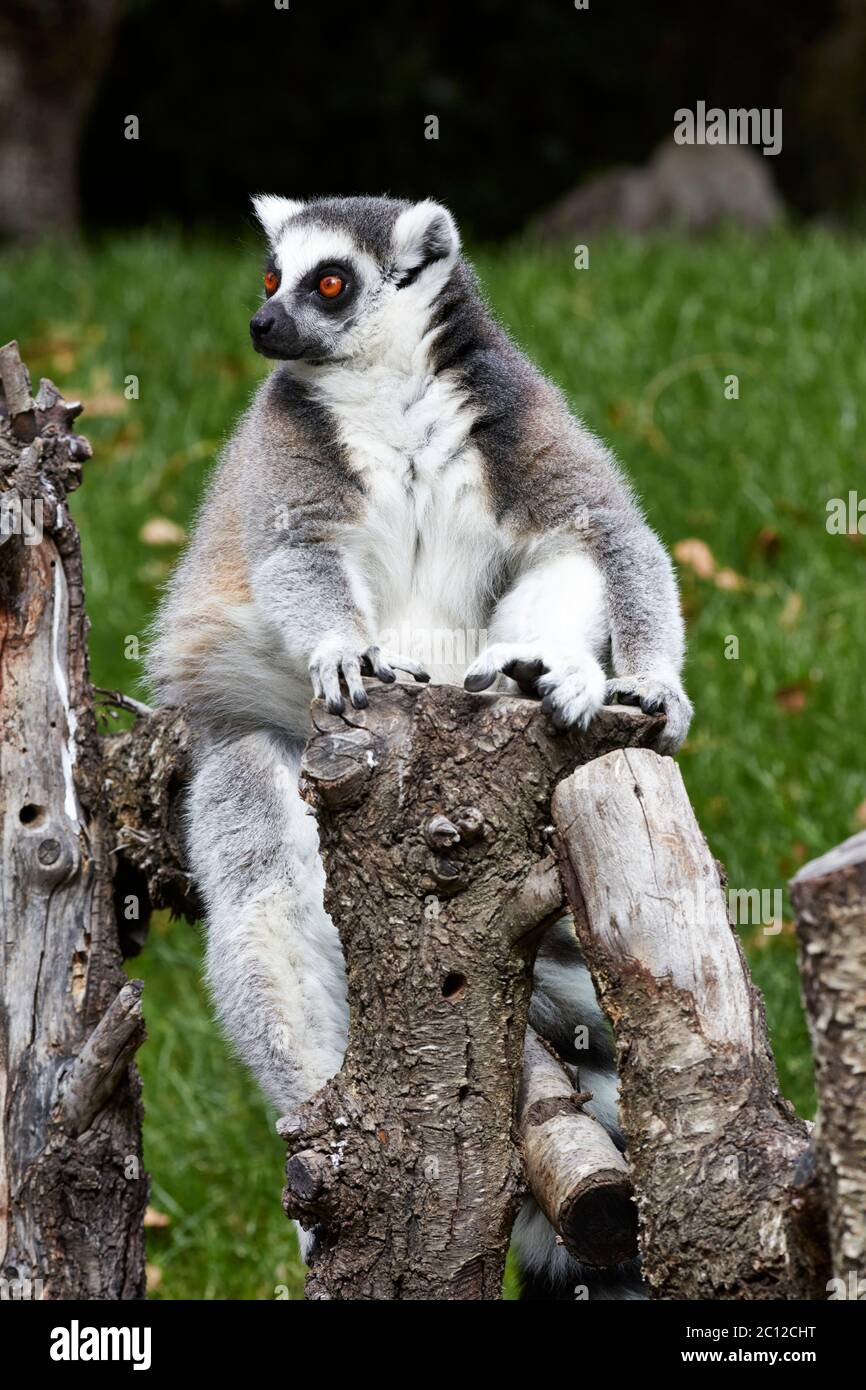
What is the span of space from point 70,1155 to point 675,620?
1803mm

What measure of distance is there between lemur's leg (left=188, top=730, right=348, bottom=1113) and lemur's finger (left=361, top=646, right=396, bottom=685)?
0.46 meters

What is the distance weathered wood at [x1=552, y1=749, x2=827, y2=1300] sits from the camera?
2393 millimetres

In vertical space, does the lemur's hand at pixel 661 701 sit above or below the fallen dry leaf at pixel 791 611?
below

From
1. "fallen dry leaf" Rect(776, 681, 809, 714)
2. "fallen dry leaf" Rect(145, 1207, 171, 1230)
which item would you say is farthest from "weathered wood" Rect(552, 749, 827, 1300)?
"fallen dry leaf" Rect(776, 681, 809, 714)

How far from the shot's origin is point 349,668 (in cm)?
319

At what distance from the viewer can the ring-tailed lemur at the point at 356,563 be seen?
343cm

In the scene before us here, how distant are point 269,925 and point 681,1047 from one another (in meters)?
1.17

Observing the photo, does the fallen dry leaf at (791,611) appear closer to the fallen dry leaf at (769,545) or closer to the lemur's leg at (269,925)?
the fallen dry leaf at (769,545)

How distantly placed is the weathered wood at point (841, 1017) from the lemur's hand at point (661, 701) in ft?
3.78

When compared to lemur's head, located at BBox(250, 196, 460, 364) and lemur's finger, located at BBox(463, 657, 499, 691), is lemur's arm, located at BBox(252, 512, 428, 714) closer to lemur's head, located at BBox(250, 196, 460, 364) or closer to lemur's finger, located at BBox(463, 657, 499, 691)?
lemur's finger, located at BBox(463, 657, 499, 691)

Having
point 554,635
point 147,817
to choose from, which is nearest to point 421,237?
point 554,635

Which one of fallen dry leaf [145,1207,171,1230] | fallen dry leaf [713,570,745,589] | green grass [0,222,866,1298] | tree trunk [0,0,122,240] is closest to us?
fallen dry leaf [145,1207,171,1230]

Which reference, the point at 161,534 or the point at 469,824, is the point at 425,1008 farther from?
the point at 161,534

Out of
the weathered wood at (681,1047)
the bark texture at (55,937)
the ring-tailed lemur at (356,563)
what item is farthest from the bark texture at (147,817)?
the weathered wood at (681,1047)
